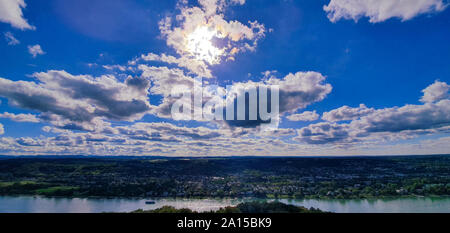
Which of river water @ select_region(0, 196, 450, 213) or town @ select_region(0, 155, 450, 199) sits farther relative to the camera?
town @ select_region(0, 155, 450, 199)

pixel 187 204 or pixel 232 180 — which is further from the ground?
pixel 187 204

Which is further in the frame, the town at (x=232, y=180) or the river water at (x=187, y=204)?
the town at (x=232, y=180)

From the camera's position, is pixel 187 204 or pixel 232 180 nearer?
pixel 187 204
